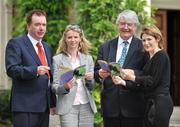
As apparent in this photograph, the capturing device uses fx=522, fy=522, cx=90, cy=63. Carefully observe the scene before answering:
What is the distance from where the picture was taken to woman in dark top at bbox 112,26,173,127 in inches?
204

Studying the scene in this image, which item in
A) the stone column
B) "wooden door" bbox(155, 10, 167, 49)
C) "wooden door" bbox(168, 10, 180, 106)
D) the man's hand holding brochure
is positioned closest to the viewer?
the man's hand holding brochure

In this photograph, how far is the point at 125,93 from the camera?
5.57 meters

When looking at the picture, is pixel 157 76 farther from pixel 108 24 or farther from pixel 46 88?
pixel 108 24

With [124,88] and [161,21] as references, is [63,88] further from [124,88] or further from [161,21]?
[161,21]

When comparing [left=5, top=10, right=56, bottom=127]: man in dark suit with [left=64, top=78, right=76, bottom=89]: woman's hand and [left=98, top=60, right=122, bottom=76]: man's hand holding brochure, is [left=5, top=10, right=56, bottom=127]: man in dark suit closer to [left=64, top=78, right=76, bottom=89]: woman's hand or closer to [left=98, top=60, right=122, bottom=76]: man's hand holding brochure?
[left=64, top=78, right=76, bottom=89]: woman's hand

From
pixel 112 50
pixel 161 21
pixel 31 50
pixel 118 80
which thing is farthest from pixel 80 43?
pixel 161 21

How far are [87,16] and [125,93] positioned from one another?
4.20 m

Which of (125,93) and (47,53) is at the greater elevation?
(47,53)

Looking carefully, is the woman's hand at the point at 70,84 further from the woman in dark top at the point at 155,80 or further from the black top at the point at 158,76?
the black top at the point at 158,76

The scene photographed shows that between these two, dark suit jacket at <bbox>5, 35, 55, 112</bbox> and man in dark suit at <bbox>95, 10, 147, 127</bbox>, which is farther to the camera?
man in dark suit at <bbox>95, 10, 147, 127</bbox>

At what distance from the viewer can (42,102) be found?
216 inches

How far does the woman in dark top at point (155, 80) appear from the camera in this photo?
519cm

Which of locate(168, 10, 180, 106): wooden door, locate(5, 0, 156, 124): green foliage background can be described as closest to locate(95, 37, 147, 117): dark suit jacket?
locate(5, 0, 156, 124): green foliage background

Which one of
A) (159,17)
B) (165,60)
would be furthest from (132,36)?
(159,17)
